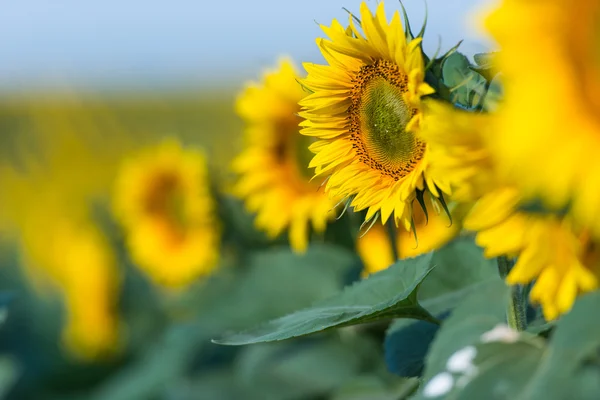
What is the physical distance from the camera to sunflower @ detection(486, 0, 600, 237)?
0.64 m

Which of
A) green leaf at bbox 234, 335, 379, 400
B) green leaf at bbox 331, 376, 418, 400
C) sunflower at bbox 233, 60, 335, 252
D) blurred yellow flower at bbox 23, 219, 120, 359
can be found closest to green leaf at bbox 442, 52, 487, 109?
green leaf at bbox 331, 376, 418, 400

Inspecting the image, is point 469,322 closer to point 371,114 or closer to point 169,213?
point 371,114

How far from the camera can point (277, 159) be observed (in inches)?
77.5

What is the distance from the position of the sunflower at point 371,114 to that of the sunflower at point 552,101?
0.93 feet

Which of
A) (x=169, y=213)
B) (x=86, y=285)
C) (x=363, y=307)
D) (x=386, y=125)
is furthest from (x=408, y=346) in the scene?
(x=86, y=285)

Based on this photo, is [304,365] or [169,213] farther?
[169,213]

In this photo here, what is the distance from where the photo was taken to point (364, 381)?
68.4 inches

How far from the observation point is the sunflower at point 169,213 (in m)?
2.42

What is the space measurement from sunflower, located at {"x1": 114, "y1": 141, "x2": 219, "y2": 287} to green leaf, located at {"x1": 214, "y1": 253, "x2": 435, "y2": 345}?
1.38 metres

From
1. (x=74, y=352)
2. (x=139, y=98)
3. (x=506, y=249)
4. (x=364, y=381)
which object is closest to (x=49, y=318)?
(x=74, y=352)

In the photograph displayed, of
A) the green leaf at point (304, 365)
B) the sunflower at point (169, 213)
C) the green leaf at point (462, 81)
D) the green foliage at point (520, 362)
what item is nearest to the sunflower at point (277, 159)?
the green leaf at point (304, 365)

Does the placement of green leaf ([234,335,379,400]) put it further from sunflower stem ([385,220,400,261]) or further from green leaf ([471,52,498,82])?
green leaf ([471,52,498,82])

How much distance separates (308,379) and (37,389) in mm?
1036

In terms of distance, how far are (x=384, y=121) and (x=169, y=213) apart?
1.61 m
